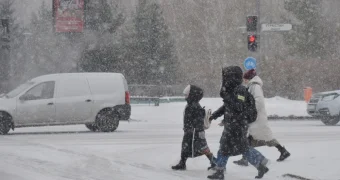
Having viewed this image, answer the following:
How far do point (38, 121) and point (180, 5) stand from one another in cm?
5500

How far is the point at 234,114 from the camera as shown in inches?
415

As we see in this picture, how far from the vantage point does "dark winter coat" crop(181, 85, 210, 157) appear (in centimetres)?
1159

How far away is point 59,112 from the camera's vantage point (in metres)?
20.1

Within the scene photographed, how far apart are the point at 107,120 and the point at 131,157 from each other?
23.5 feet

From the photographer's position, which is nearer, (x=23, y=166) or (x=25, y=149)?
(x=23, y=166)

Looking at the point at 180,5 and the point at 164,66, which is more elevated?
the point at 180,5

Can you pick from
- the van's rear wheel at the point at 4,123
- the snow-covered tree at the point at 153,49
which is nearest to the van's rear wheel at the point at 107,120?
the van's rear wheel at the point at 4,123

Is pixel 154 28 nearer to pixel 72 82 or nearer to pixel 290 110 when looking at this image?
pixel 290 110

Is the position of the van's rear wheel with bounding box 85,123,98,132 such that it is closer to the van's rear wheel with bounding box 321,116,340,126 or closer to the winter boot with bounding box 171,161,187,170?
the van's rear wheel with bounding box 321,116,340,126

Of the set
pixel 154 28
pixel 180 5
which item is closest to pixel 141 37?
pixel 154 28

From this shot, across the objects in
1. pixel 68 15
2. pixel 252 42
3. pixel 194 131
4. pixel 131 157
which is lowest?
pixel 131 157

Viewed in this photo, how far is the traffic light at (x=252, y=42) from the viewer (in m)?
26.0

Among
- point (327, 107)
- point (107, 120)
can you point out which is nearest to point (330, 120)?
point (327, 107)

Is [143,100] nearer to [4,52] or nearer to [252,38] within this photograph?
[252,38]
